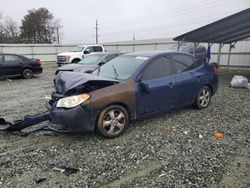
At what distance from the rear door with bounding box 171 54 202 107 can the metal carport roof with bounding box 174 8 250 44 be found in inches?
225

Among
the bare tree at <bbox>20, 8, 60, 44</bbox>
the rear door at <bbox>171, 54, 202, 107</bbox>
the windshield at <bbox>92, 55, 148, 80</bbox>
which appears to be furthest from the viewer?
the bare tree at <bbox>20, 8, 60, 44</bbox>

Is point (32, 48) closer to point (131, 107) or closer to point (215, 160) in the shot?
point (131, 107)

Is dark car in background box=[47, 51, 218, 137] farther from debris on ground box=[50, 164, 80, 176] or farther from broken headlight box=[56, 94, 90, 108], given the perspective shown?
debris on ground box=[50, 164, 80, 176]

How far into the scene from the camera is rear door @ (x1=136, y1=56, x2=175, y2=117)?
15.3 ft

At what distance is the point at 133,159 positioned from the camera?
3.56 metres

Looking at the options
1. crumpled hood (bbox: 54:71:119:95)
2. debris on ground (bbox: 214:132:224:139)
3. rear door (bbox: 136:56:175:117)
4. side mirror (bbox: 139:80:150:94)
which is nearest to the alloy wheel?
rear door (bbox: 136:56:175:117)

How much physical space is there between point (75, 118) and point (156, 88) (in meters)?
1.88

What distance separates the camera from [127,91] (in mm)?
4391

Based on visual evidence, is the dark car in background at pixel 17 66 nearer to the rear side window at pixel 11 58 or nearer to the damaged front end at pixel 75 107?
the rear side window at pixel 11 58

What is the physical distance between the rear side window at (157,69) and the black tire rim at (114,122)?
3.16 ft

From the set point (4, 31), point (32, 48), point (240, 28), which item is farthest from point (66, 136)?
point (4, 31)

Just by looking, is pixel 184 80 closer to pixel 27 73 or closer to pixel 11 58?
pixel 27 73

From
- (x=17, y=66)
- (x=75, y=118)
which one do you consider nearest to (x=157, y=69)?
(x=75, y=118)

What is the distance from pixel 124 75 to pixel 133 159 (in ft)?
6.12
